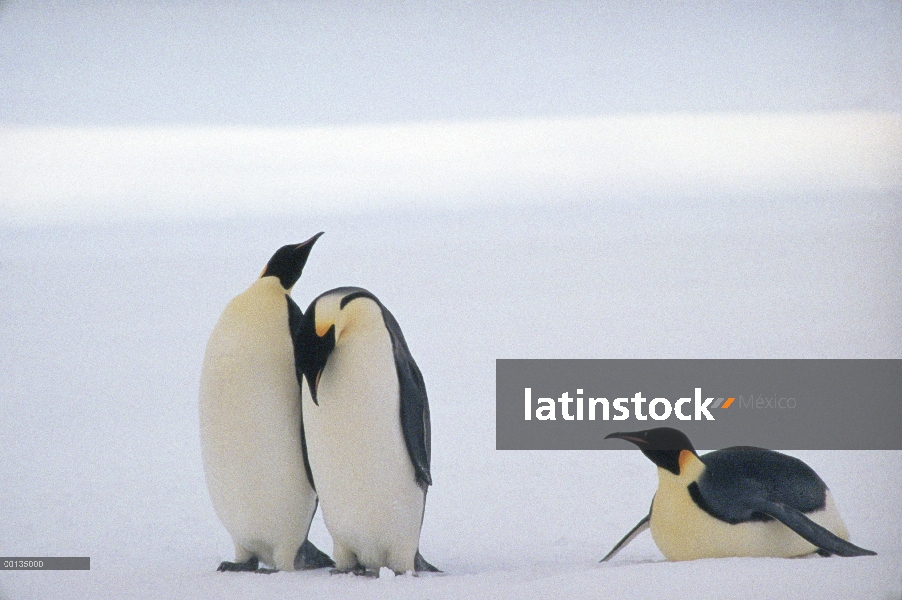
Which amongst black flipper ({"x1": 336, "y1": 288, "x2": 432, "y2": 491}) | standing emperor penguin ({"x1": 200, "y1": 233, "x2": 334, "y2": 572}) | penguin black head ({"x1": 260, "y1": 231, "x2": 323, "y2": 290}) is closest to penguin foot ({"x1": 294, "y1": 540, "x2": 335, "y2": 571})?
standing emperor penguin ({"x1": 200, "y1": 233, "x2": 334, "y2": 572})

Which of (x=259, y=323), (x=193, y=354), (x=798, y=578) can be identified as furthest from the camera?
(x=193, y=354)

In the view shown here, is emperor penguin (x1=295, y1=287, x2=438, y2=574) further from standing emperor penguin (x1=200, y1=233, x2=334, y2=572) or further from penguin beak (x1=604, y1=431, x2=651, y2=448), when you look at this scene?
penguin beak (x1=604, y1=431, x2=651, y2=448)

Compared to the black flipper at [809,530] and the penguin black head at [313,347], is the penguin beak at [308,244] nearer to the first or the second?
the penguin black head at [313,347]

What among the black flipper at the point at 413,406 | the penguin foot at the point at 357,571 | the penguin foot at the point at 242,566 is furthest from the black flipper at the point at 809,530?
the penguin foot at the point at 242,566

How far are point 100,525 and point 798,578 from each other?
1.63 meters

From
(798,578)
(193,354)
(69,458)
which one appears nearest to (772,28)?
(798,578)

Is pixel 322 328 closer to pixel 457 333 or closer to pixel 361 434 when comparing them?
pixel 361 434

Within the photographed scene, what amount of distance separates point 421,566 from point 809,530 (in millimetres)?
852

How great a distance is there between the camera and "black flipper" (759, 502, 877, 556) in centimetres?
192

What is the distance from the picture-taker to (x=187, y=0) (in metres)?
2.32

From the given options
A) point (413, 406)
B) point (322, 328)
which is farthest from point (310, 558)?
point (322, 328)

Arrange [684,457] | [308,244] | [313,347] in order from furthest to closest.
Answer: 1. [308,244]
2. [684,457]
3. [313,347]

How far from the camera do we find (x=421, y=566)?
2057mm

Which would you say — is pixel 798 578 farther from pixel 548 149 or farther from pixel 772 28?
pixel 772 28
